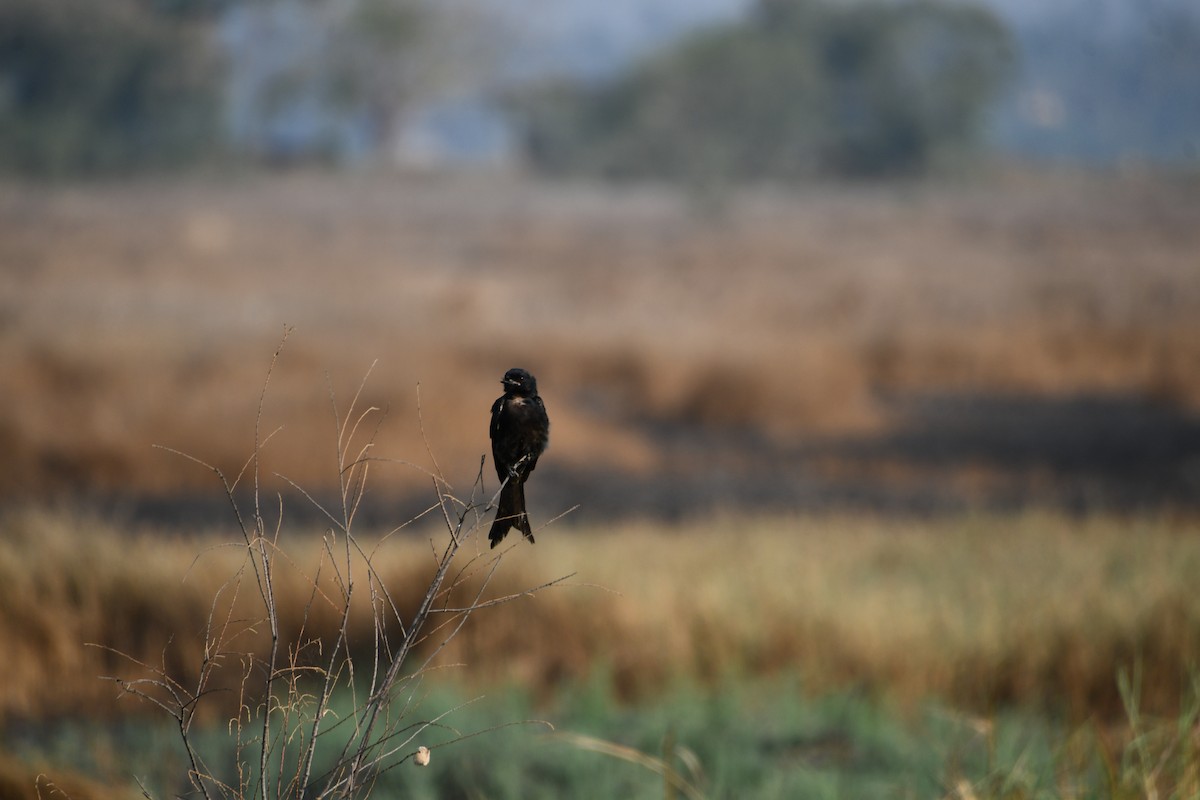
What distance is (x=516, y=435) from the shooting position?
725 millimetres

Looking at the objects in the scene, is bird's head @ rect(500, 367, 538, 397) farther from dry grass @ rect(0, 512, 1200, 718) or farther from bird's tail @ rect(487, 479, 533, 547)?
dry grass @ rect(0, 512, 1200, 718)

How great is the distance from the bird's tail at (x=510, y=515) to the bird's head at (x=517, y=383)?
0.17 ft

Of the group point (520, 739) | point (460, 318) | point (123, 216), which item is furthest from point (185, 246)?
point (520, 739)

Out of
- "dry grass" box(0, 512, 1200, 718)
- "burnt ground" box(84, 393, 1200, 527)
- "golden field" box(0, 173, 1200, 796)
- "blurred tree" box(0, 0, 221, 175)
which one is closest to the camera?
"dry grass" box(0, 512, 1200, 718)

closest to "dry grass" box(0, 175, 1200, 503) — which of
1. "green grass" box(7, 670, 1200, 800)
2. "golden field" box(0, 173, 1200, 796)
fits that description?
"golden field" box(0, 173, 1200, 796)

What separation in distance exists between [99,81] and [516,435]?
3546 cm

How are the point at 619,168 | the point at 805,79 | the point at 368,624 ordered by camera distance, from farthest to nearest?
the point at 619,168, the point at 805,79, the point at 368,624

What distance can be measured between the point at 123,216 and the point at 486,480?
30464mm

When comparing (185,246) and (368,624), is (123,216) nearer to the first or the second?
(185,246)

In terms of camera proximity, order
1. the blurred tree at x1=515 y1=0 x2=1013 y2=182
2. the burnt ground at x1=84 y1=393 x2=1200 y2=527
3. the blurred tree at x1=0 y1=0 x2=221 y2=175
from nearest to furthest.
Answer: the burnt ground at x1=84 y1=393 x2=1200 y2=527 → the blurred tree at x1=0 y1=0 x2=221 y2=175 → the blurred tree at x1=515 y1=0 x2=1013 y2=182

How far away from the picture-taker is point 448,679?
4.59 m

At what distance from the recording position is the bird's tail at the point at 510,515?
27.3 inches

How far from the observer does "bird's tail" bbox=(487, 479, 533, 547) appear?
2.28ft

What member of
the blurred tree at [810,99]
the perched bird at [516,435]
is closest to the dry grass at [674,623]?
the perched bird at [516,435]
